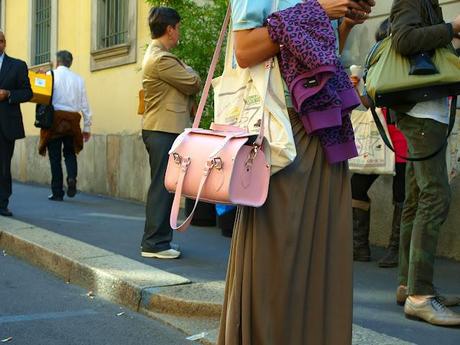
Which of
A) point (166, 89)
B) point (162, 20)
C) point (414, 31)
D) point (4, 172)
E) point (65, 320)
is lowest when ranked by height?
point (65, 320)

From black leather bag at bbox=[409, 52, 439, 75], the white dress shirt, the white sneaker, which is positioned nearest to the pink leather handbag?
black leather bag at bbox=[409, 52, 439, 75]

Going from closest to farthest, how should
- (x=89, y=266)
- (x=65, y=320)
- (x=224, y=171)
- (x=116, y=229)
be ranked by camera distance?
1. (x=224, y=171)
2. (x=65, y=320)
3. (x=89, y=266)
4. (x=116, y=229)

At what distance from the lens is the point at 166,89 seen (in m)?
5.19

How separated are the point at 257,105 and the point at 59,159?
7546 millimetres

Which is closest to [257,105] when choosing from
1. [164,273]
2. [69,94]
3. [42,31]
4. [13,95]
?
[164,273]

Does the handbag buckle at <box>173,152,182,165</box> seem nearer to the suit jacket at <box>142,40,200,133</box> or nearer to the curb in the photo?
the curb

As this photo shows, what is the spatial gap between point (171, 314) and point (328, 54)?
244 cm

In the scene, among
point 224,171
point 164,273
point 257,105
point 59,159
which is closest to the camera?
point 224,171

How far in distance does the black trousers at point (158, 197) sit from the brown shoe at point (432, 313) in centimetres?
218

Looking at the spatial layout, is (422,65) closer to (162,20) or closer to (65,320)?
(162,20)

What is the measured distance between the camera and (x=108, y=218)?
7742 millimetres

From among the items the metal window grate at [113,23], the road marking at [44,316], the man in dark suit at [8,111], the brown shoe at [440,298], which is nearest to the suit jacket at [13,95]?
the man in dark suit at [8,111]

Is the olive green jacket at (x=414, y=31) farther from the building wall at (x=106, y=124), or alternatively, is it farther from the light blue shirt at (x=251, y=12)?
the building wall at (x=106, y=124)

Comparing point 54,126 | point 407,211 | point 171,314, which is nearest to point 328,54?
point 407,211
